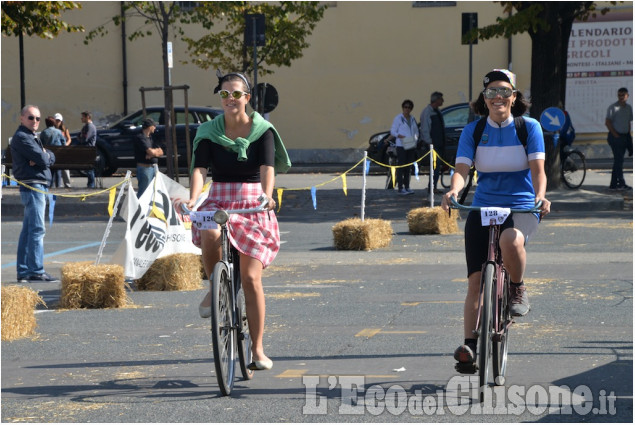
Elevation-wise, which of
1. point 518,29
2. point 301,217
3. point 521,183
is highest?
point 518,29

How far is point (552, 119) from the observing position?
21.6 metres

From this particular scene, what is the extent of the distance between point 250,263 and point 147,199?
5.40 m

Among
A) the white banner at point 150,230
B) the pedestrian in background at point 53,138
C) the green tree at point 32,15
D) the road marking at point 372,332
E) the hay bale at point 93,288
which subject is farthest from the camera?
the pedestrian in background at point 53,138

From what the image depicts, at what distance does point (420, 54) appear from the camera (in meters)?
38.8

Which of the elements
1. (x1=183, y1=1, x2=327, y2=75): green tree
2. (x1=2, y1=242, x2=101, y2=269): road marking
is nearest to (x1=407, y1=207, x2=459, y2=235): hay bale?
(x1=2, y1=242, x2=101, y2=269): road marking

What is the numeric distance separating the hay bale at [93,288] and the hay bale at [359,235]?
16.8ft

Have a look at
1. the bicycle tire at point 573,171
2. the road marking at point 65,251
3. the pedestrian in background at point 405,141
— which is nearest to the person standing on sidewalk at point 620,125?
the bicycle tire at point 573,171

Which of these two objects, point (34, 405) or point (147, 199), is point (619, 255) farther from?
point (34, 405)

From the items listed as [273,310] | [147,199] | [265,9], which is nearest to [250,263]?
[273,310]

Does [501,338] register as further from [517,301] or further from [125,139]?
[125,139]

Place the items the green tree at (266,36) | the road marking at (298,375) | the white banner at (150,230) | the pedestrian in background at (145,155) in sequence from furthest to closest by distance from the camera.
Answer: the green tree at (266,36) → the pedestrian in background at (145,155) → the white banner at (150,230) → the road marking at (298,375)

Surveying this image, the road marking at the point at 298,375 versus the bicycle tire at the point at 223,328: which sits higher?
the bicycle tire at the point at 223,328

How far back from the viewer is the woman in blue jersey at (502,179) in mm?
6805

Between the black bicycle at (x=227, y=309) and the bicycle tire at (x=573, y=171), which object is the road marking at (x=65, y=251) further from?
the bicycle tire at (x=573, y=171)
